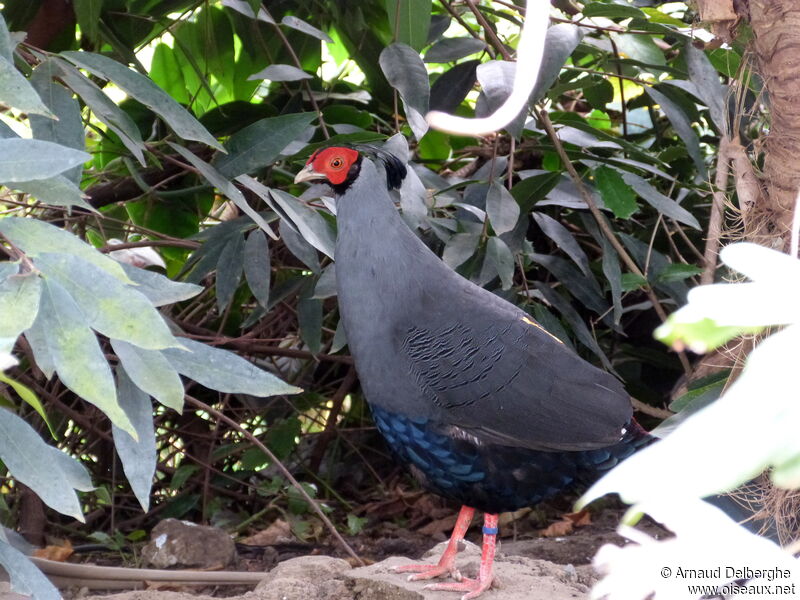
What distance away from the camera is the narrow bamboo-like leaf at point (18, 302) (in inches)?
39.4

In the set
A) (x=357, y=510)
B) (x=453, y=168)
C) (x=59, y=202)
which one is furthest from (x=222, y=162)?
(x=357, y=510)

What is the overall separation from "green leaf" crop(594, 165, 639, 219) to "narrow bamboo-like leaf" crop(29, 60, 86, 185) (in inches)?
67.3

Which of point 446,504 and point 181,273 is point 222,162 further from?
point 446,504

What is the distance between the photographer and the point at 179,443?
412 cm

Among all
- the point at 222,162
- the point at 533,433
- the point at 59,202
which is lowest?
the point at 533,433

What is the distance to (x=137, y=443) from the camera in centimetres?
165

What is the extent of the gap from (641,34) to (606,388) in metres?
1.24

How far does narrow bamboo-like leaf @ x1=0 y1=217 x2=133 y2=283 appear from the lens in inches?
46.0

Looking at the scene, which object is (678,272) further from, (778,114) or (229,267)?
(229,267)

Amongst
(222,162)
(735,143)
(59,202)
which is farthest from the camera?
(222,162)

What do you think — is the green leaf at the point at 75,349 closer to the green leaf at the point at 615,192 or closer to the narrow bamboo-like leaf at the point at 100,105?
the narrow bamboo-like leaf at the point at 100,105

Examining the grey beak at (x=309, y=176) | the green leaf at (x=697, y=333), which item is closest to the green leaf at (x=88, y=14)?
the grey beak at (x=309, y=176)

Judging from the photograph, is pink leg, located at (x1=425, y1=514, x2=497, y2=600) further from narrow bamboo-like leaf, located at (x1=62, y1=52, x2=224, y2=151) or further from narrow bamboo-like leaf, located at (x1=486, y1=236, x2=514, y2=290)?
narrow bamboo-like leaf, located at (x1=62, y1=52, x2=224, y2=151)

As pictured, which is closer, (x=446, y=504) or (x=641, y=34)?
(x=641, y=34)
